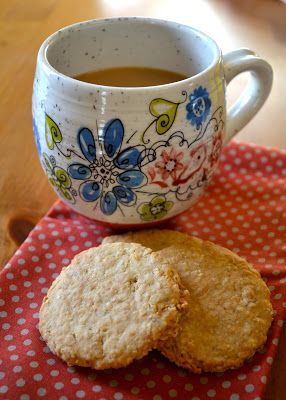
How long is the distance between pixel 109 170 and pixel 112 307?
0.16m

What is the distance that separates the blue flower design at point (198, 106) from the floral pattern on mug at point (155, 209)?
11 centimetres

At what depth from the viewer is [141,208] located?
0.71 metres

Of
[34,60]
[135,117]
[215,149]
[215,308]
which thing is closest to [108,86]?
[135,117]

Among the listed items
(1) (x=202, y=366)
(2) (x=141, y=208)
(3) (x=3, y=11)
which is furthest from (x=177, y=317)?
(3) (x=3, y=11)

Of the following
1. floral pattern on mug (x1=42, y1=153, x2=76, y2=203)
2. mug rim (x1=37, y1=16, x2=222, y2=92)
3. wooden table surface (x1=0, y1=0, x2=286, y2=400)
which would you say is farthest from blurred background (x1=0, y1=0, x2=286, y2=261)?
mug rim (x1=37, y1=16, x2=222, y2=92)

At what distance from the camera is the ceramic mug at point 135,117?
641 mm

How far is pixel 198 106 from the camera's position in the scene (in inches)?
26.2

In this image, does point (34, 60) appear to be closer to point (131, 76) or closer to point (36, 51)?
point (36, 51)

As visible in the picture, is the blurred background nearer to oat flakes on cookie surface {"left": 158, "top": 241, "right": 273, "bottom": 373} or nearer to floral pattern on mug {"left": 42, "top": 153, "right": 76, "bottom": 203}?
floral pattern on mug {"left": 42, "top": 153, "right": 76, "bottom": 203}

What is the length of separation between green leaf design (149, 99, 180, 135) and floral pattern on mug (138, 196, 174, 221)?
0.10 meters

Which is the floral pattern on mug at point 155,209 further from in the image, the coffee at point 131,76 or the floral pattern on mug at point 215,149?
the coffee at point 131,76

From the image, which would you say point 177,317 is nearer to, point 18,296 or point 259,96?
point 18,296

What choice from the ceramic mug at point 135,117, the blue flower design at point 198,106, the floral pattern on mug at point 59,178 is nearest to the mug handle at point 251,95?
the ceramic mug at point 135,117

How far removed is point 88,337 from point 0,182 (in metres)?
0.37
